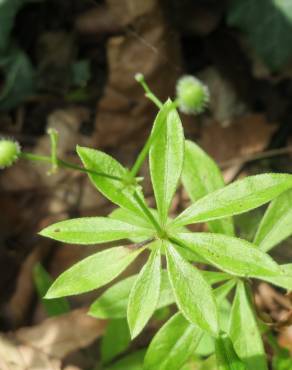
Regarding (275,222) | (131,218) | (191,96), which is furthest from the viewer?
(275,222)

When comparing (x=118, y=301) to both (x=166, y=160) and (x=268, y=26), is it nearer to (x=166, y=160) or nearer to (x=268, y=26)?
(x=166, y=160)

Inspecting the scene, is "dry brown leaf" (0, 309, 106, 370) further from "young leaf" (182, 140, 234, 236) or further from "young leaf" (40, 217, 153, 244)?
"young leaf" (40, 217, 153, 244)

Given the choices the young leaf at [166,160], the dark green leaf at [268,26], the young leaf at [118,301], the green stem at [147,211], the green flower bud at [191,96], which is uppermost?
the dark green leaf at [268,26]

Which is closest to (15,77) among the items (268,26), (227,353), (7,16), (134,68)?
(7,16)

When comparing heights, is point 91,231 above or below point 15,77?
below

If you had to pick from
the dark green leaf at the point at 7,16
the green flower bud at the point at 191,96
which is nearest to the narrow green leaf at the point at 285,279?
the green flower bud at the point at 191,96

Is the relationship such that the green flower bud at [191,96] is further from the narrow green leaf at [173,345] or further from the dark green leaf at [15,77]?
the dark green leaf at [15,77]

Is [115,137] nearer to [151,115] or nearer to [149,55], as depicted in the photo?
[151,115]

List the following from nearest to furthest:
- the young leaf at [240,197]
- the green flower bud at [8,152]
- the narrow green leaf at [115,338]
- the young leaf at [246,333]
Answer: the green flower bud at [8,152] < the young leaf at [240,197] < the young leaf at [246,333] < the narrow green leaf at [115,338]
